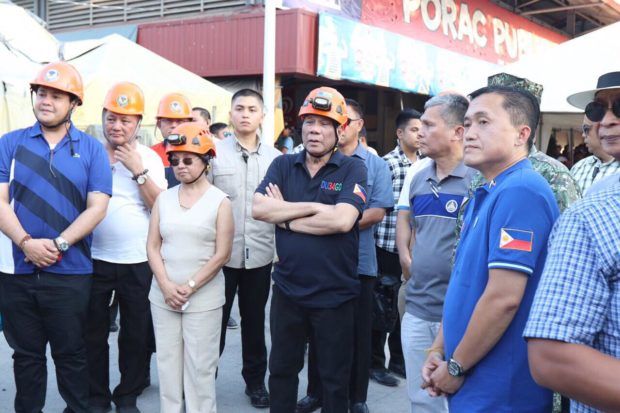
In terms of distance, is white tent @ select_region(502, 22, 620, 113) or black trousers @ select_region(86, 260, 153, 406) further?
white tent @ select_region(502, 22, 620, 113)

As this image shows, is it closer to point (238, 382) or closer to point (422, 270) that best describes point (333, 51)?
point (238, 382)

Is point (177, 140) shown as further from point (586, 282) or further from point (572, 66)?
point (572, 66)

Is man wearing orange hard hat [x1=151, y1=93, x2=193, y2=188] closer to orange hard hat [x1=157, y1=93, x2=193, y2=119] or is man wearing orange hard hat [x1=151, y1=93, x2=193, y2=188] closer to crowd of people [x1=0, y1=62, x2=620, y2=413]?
orange hard hat [x1=157, y1=93, x2=193, y2=119]

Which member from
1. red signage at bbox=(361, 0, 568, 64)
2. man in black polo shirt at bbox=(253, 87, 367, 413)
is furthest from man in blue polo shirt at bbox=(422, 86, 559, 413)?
red signage at bbox=(361, 0, 568, 64)

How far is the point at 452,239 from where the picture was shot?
131 inches

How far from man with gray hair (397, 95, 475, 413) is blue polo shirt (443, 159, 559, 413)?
42.3 inches

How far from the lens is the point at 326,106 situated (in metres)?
3.69

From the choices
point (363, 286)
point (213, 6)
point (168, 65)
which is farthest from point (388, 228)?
point (213, 6)

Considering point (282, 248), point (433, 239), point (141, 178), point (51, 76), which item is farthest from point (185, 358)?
point (51, 76)

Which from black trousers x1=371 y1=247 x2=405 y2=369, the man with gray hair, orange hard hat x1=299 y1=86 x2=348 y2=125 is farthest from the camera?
black trousers x1=371 y1=247 x2=405 y2=369

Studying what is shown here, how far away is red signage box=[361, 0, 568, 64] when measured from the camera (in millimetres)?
13078

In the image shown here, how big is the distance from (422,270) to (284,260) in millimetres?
830

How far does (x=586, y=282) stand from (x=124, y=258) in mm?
3355

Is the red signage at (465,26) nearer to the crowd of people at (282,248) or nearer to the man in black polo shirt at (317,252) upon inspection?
the crowd of people at (282,248)
